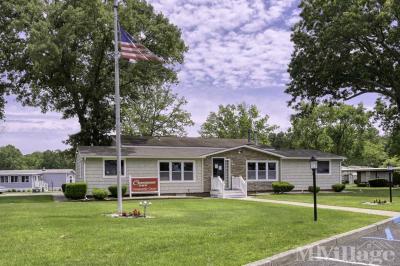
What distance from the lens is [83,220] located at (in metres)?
13.0

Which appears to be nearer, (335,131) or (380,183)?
(380,183)

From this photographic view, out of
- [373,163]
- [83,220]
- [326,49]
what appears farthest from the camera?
[373,163]

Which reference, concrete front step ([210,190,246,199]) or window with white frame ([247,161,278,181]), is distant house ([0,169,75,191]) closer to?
window with white frame ([247,161,278,181])

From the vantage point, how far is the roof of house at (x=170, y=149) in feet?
91.8

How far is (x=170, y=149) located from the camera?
31.2 m

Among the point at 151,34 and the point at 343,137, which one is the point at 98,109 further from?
the point at 343,137

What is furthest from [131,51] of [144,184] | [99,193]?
[144,184]

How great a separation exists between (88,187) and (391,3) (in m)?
23.0

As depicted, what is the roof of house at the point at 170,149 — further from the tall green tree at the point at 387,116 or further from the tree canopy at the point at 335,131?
the tree canopy at the point at 335,131

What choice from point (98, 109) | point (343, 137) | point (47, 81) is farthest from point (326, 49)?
point (343, 137)

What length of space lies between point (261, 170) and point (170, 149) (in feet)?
21.3

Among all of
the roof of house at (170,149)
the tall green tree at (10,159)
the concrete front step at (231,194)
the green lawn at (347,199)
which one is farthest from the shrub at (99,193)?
the tall green tree at (10,159)

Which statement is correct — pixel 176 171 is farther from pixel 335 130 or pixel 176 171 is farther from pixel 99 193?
pixel 335 130

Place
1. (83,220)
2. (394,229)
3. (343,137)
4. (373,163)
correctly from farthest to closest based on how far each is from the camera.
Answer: (373,163)
(343,137)
(83,220)
(394,229)
